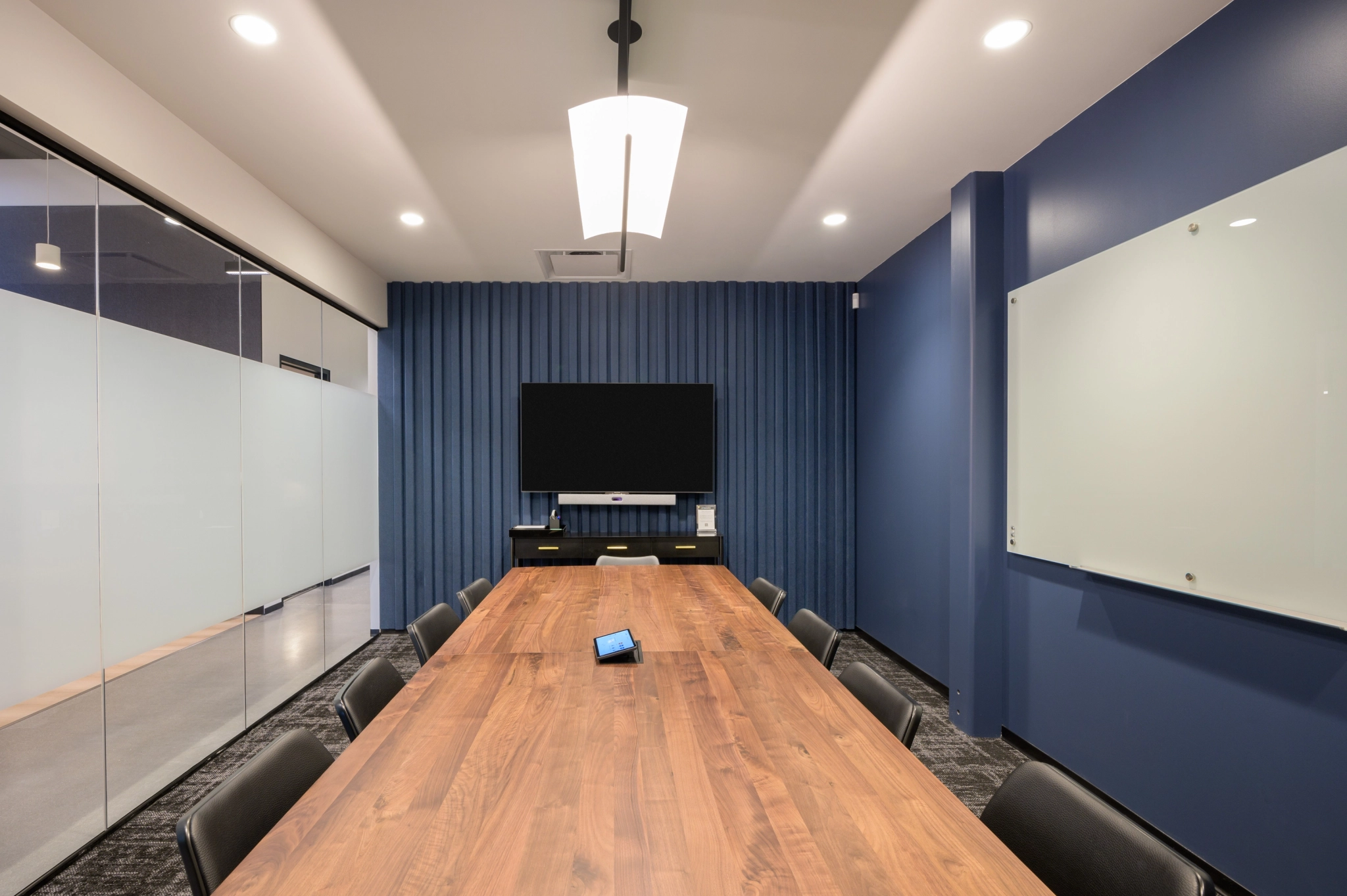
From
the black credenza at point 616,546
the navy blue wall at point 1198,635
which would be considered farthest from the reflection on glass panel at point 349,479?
the navy blue wall at point 1198,635

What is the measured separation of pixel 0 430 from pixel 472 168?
2.07 m

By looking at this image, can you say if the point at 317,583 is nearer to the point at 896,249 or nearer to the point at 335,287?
the point at 335,287

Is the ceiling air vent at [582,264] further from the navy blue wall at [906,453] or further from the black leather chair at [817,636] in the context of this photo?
the black leather chair at [817,636]

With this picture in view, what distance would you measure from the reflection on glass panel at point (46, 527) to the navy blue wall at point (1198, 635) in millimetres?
3861

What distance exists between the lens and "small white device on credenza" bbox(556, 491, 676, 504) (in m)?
4.77

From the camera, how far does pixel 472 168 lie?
290cm

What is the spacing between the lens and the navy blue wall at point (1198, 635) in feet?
5.34

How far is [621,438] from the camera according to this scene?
4.81 metres

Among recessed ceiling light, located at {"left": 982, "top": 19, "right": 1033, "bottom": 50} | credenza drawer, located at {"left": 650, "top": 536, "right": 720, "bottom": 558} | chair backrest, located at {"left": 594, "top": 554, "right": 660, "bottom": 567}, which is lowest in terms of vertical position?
credenza drawer, located at {"left": 650, "top": 536, "right": 720, "bottom": 558}

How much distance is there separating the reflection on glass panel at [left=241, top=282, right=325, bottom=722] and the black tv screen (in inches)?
60.9

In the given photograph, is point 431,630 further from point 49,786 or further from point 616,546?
point 616,546

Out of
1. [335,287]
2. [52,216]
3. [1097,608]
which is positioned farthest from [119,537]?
[1097,608]

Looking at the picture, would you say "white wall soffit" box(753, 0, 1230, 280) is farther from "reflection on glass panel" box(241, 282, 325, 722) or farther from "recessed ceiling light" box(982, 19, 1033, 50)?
"reflection on glass panel" box(241, 282, 325, 722)

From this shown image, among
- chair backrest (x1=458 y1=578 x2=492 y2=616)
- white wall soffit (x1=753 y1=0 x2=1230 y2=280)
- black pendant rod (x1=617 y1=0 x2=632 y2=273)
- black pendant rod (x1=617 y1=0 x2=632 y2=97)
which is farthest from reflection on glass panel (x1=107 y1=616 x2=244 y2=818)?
white wall soffit (x1=753 y1=0 x2=1230 y2=280)
